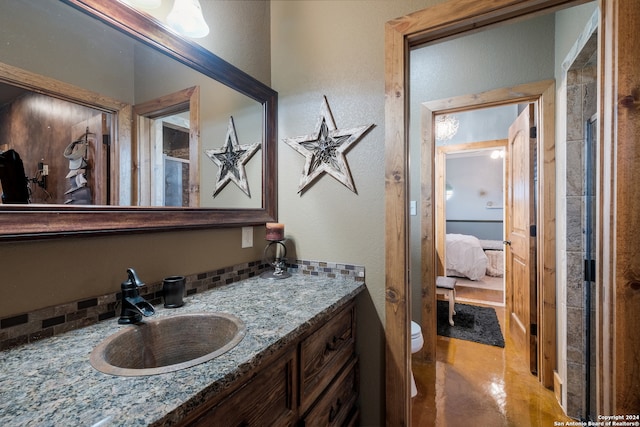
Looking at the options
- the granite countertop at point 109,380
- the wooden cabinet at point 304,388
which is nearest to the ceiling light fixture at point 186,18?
the granite countertop at point 109,380

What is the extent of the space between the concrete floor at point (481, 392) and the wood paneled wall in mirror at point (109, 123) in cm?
181

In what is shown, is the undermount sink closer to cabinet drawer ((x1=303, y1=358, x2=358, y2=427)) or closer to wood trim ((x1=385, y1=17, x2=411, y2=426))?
cabinet drawer ((x1=303, y1=358, x2=358, y2=427))

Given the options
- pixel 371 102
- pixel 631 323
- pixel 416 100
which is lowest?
pixel 631 323

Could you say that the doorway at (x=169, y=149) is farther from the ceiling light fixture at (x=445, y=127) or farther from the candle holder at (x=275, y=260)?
the ceiling light fixture at (x=445, y=127)

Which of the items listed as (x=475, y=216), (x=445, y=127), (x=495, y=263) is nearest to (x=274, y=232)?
(x=445, y=127)

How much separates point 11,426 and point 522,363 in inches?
119

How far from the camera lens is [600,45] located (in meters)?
1.03

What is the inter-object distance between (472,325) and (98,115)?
3614 millimetres

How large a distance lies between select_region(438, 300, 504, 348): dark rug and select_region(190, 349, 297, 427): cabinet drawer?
2.51 metres

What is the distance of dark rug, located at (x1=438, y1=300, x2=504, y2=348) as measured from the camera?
2691 millimetres

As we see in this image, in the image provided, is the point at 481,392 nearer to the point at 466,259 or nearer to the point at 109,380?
the point at 109,380

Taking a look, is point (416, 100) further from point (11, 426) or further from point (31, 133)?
point (11, 426)

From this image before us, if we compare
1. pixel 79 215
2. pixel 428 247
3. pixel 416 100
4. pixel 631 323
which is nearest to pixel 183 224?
pixel 79 215

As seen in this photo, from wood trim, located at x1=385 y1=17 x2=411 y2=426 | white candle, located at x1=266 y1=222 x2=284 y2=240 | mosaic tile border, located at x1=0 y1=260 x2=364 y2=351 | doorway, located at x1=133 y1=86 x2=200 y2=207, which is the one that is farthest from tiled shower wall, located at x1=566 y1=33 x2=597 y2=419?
doorway, located at x1=133 y1=86 x2=200 y2=207
